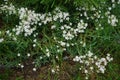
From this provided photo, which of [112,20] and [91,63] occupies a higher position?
[112,20]

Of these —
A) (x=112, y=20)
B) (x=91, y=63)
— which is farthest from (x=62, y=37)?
(x=112, y=20)

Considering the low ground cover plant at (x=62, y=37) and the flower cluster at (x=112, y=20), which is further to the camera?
the flower cluster at (x=112, y=20)

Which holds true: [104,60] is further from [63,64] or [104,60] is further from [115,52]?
[63,64]

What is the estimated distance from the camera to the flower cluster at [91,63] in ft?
14.0

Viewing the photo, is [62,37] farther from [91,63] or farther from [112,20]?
[112,20]

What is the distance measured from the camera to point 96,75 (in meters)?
4.27

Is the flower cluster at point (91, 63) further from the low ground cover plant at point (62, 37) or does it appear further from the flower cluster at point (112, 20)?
the flower cluster at point (112, 20)

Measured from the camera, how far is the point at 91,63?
430cm

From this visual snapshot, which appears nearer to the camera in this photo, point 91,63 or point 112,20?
point 91,63

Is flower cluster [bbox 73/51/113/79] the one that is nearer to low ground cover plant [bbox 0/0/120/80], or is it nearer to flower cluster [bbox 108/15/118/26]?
low ground cover plant [bbox 0/0/120/80]

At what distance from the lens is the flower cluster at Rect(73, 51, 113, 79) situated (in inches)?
168

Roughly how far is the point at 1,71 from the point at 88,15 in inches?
56.6

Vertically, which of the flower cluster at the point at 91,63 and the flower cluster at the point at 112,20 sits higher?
the flower cluster at the point at 112,20

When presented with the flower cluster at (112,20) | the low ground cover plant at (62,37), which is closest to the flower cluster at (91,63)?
the low ground cover plant at (62,37)
